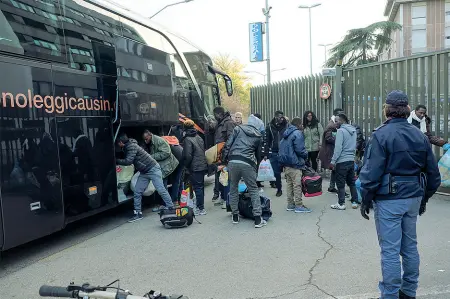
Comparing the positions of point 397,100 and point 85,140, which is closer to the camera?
point 397,100

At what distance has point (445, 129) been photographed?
8.36 meters

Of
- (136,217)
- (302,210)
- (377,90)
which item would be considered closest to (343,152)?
(302,210)

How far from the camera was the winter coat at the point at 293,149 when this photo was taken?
→ 749 cm

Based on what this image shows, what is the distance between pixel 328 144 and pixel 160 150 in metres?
3.54

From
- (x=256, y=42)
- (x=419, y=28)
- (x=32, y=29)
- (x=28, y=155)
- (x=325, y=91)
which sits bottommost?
(x=28, y=155)

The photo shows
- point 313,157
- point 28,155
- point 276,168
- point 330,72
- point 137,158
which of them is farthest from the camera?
point 330,72

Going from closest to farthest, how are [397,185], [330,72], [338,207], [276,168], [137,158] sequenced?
[397,185], [137,158], [338,207], [276,168], [330,72]

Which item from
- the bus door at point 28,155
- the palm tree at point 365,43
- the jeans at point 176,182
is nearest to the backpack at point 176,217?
the jeans at point 176,182

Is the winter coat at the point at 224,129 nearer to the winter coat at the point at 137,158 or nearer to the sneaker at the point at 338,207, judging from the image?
the winter coat at the point at 137,158

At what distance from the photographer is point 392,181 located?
3.62m

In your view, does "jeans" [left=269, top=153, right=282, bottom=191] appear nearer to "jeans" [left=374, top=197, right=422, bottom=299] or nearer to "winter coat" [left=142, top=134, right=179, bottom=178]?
"winter coat" [left=142, top=134, right=179, bottom=178]

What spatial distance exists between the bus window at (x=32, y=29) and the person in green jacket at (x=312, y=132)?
5561 millimetres

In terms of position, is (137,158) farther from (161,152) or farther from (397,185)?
(397,185)

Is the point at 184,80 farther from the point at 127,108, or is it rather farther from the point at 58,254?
the point at 58,254
